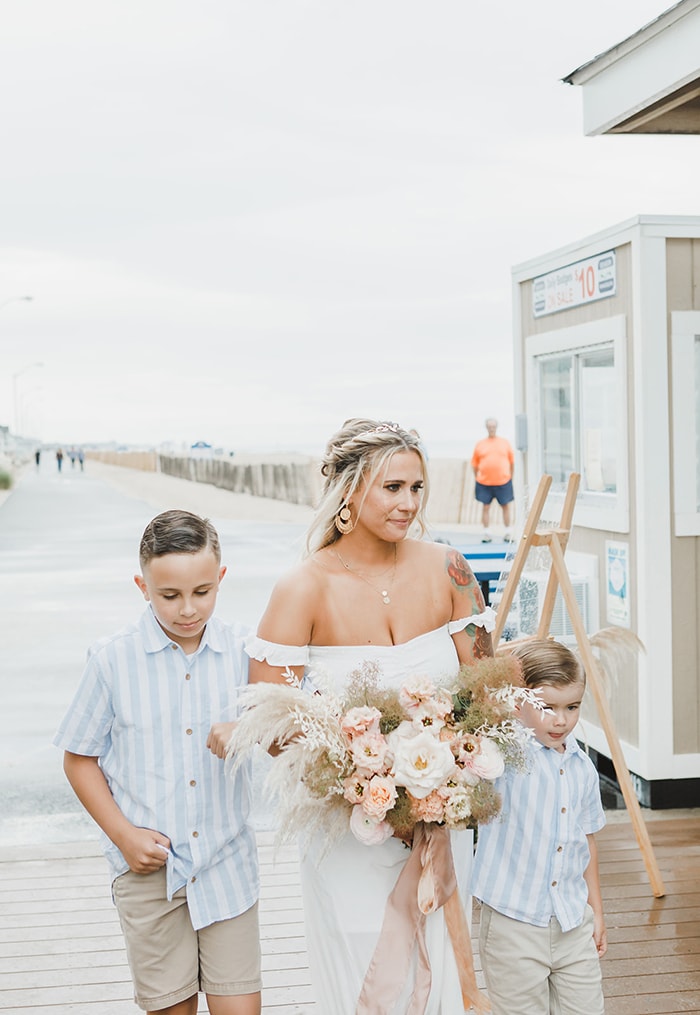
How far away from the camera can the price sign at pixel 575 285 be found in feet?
18.9

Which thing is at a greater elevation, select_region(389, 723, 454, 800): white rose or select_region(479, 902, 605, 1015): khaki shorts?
select_region(389, 723, 454, 800): white rose

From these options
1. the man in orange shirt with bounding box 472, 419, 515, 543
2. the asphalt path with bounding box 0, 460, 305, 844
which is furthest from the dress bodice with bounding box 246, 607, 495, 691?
the man in orange shirt with bounding box 472, 419, 515, 543

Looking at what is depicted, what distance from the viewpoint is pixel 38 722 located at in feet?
27.1

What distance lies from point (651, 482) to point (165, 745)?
345cm

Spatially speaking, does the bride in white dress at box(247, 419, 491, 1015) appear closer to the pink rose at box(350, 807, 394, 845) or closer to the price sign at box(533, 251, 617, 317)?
the pink rose at box(350, 807, 394, 845)

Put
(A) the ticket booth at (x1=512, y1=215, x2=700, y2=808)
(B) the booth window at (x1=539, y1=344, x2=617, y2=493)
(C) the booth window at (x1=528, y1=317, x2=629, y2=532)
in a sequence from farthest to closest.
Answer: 1. (B) the booth window at (x1=539, y1=344, x2=617, y2=493)
2. (C) the booth window at (x1=528, y1=317, x2=629, y2=532)
3. (A) the ticket booth at (x1=512, y1=215, x2=700, y2=808)

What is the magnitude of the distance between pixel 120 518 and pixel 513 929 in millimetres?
26816

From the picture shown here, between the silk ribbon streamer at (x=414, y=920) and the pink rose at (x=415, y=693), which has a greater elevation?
the pink rose at (x=415, y=693)

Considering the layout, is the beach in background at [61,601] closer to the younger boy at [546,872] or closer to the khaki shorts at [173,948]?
the younger boy at [546,872]

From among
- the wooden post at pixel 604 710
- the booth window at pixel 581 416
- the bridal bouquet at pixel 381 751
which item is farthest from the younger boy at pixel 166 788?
the booth window at pixel 581 416

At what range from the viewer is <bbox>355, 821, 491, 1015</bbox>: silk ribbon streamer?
242cm

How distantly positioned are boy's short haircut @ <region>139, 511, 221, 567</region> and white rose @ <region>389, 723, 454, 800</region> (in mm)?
587

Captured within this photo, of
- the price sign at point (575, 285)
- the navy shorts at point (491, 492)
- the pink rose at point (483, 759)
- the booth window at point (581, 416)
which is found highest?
the price sign at point (575, 285)

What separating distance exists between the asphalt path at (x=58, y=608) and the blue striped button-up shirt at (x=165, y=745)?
0.45 metres
